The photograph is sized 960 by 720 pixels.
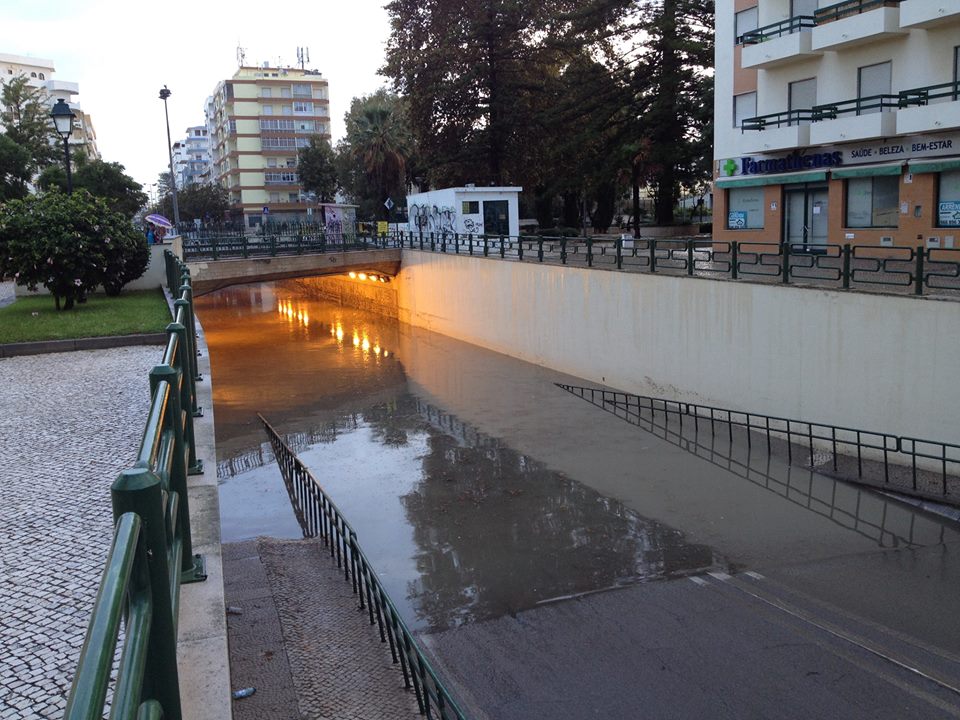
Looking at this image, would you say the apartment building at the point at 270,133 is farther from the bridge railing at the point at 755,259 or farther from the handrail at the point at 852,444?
the handrail at the point at 852,444

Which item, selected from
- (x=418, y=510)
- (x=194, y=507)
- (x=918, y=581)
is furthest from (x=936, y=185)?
(x=194, y=507)

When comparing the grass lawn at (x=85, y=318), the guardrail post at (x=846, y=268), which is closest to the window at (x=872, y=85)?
the guardrail post at (x=846, y=268)

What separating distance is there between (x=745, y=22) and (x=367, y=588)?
24573 mm

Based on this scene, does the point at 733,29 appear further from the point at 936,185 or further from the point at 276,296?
the point at 276,296

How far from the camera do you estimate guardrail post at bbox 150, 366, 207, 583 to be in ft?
14.3

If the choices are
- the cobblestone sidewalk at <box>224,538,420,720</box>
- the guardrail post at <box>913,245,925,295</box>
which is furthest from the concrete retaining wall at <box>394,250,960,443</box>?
the cobblestone sidewalk at <box>224,538,420,720</box>

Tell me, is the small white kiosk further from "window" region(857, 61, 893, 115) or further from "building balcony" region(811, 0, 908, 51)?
"window" region(857, 61, 893, 115)

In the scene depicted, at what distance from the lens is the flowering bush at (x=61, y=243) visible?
20.1 meters

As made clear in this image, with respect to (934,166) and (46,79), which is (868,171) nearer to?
(934,166)

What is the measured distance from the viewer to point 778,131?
2591cm

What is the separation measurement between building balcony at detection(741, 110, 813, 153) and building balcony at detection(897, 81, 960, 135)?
308 centimetres

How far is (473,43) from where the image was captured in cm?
4041

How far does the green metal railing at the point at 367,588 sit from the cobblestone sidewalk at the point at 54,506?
8.85 ft

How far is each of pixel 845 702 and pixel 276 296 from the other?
2171 inches
